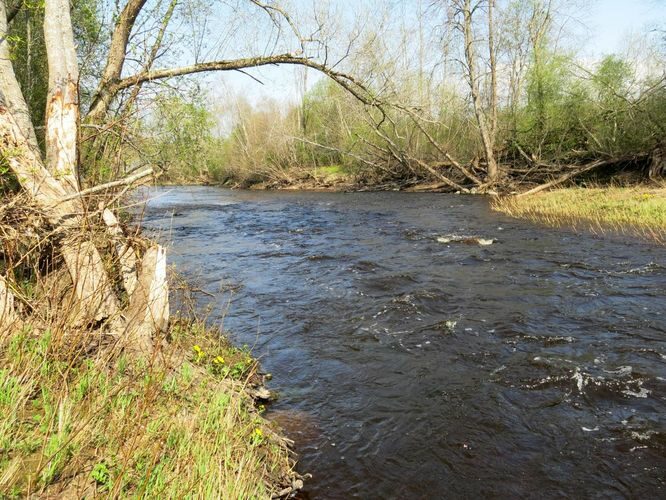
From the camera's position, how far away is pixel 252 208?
80.9 feet

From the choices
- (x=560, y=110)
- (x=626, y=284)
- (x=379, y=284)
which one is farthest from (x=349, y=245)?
(x=560, y=110)

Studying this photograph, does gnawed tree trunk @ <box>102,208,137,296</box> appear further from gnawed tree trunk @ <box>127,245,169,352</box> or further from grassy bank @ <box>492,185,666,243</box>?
grassy bank @ <box>492,185,666,243</box>

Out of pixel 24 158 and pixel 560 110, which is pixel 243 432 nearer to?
pixel 24 158

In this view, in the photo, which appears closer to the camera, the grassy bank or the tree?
the tree

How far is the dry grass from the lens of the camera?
2518 millimetres

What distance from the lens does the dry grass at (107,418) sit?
99.1 inches

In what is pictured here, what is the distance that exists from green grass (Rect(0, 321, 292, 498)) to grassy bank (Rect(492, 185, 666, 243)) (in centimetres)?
1132

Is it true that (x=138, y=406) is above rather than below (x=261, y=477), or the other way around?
above

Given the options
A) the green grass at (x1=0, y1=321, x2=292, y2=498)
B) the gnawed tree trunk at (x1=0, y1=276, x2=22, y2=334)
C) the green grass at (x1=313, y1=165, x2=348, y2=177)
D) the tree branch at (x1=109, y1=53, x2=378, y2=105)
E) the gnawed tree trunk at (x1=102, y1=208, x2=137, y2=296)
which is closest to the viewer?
the green grass at (x1=0, y1=321, x2=292, y2=498)

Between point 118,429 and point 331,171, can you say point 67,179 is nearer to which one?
point 118,429

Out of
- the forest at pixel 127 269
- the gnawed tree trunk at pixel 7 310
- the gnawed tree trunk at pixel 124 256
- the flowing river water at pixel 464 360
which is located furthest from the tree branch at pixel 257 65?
the gnawed tree trunk at pixel 7 310

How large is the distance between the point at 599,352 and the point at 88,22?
385 inches

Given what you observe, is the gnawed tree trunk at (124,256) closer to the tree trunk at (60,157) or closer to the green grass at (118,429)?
the tree trunk at (60,157)

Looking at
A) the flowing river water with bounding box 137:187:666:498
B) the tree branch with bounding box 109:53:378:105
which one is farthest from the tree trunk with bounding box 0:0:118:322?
the tree branch with bounding box 109:53:378:105
